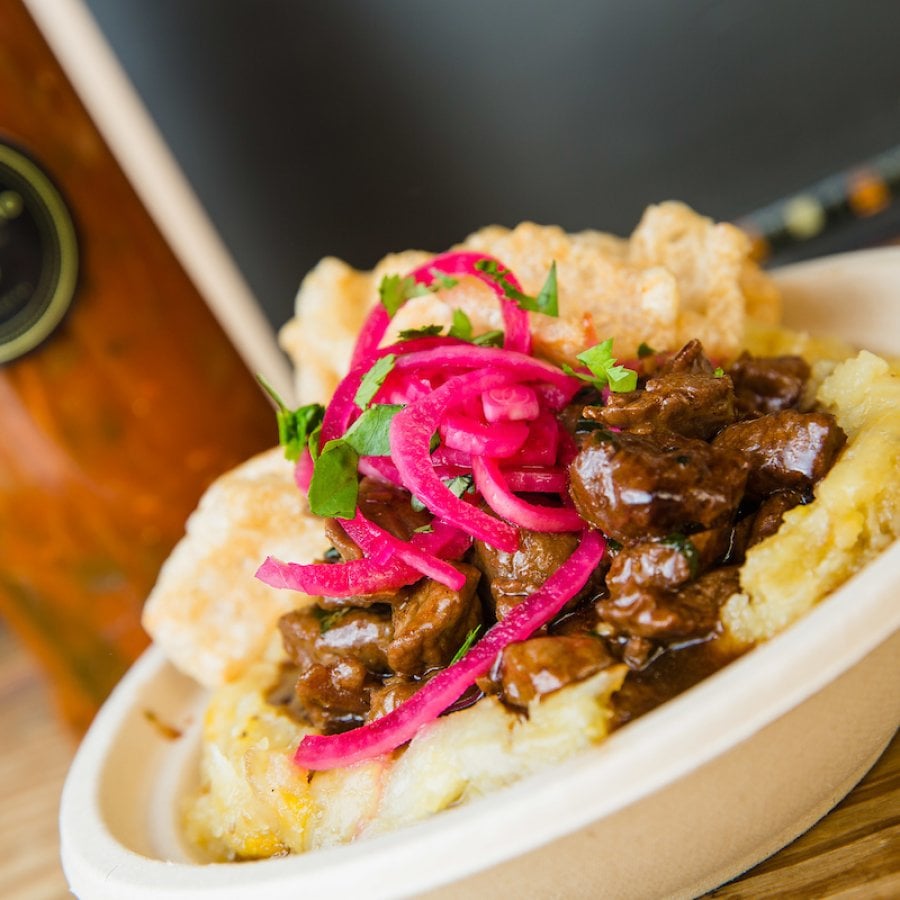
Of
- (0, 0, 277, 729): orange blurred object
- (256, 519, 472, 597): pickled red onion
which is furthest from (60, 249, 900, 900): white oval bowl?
(0, 0, 277, 729): orange blurred object

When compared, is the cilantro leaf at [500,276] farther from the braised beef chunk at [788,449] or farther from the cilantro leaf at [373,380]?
the braised beef chunk at [788,449]

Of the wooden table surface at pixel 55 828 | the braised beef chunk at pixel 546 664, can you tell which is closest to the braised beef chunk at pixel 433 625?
the braised beef chunk at pixel 546 664

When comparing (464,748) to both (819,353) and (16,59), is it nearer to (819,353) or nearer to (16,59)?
(819,353)

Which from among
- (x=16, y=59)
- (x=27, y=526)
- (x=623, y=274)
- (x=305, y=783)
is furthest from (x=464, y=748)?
(x=16, y=59)

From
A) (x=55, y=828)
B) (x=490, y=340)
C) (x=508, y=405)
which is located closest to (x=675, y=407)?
(x=508, y=405)

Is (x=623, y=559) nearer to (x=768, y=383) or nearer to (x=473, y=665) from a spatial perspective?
(x=473, y=665)
